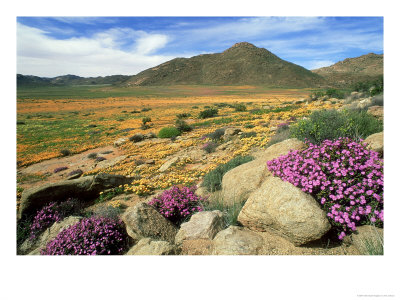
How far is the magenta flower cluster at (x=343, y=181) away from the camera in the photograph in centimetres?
236

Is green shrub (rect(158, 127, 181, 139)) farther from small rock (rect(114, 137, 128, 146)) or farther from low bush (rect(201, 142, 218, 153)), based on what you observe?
low bush (rect(201, 142, 218, 153))

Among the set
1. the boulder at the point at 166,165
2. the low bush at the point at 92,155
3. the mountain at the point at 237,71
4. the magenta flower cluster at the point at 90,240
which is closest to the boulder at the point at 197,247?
the magenta flower cluster at the point at 90,240

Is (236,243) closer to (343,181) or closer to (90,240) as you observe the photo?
(343,181)

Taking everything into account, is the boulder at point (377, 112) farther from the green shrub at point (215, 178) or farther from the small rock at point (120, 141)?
the small rock at point (120, 141)

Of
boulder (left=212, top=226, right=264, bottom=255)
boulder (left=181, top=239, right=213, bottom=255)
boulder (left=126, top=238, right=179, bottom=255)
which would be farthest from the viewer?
boulder (left=181, top=239, right=213, bottom=255)

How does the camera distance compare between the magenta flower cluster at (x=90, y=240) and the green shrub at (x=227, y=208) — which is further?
the green shrub at (x=227, y=208)

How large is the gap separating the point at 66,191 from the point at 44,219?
641 mm

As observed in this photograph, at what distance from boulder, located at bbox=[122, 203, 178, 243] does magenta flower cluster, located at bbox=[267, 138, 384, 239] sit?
67.1 inches

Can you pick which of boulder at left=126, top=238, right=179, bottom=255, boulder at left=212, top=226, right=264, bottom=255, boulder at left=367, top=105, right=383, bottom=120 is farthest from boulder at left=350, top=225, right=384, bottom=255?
boulder at left=367, top=105, right=383, bottom=120

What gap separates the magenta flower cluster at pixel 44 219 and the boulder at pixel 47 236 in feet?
0.29

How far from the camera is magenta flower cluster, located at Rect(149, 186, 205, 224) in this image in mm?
3582

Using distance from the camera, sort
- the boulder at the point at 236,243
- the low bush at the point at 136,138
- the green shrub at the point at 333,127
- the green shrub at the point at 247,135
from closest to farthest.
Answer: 1. the boulder at the point at 236,243
2. the green shrub at the point at 333,127
3. the green shrub at the point at 247,135
4. the low bush at the point at 136,138

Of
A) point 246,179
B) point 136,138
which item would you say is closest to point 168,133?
point 136,138

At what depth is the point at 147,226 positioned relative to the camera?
9.99 ft
